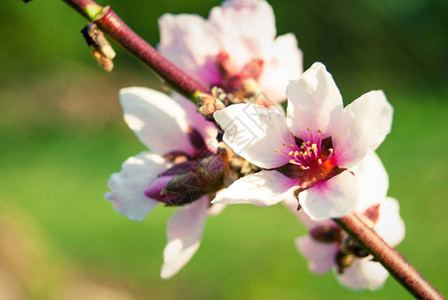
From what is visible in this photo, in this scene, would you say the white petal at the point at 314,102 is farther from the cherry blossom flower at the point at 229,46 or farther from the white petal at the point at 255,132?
the cherry blossom flower at the point at 229,46

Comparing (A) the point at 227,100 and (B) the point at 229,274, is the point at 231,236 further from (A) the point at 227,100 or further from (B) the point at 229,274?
(A) the point at 227,100

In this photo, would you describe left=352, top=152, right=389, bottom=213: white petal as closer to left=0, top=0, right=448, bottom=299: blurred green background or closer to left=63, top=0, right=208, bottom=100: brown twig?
left=63, top=0, right=208, bottom=100: brown twig

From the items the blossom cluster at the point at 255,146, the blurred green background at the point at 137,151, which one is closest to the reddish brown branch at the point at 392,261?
the blossom cluster at the point at 255,146

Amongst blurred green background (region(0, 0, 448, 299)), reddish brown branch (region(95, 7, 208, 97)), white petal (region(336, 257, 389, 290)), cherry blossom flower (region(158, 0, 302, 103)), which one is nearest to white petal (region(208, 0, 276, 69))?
cherry blossom flower (region(158, 0, 302, 103))

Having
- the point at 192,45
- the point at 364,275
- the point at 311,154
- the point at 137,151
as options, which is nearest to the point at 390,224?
the point at 364,275

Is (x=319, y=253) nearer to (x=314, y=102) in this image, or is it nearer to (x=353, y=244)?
(x=353, y=244)

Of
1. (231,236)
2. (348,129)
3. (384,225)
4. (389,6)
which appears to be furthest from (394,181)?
(348,129)
